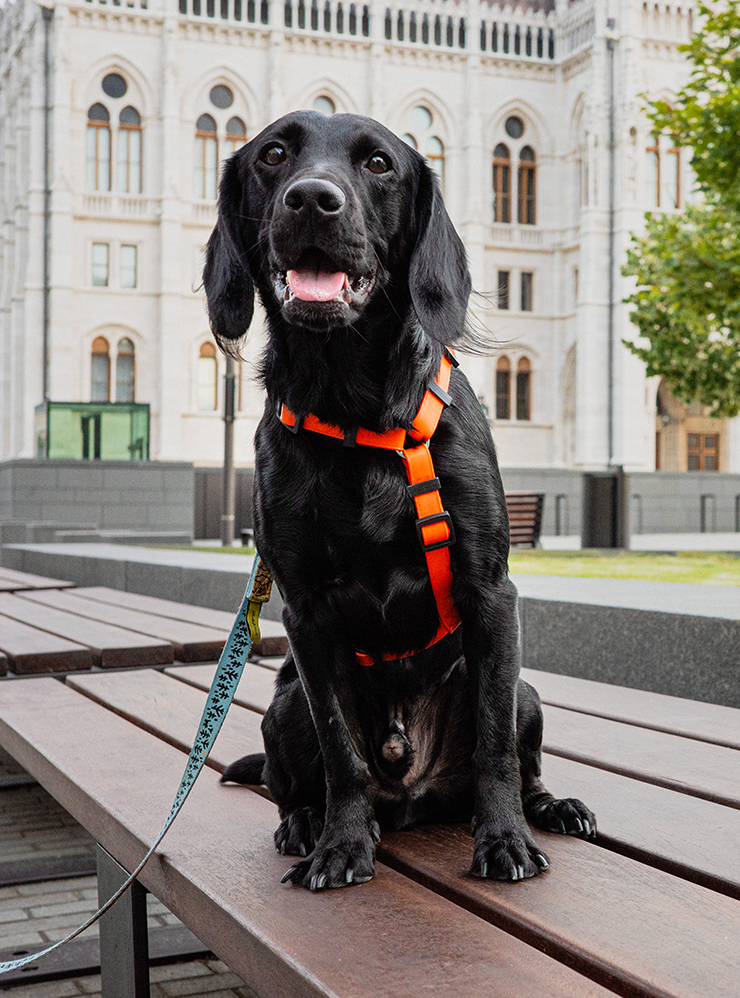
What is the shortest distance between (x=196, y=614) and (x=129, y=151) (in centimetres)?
3566

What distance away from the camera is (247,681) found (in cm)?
341

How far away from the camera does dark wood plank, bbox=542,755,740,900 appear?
1.62 metres

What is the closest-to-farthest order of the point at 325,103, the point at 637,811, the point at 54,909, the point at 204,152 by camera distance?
the point at 637,811
the point at 54,909
the point at 204,152
the point at 325,103

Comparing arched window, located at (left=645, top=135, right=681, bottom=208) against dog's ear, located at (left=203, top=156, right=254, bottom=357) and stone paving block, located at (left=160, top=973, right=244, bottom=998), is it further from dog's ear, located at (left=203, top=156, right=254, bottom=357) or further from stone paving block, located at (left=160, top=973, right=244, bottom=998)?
dog's ear, located at (left=203, top=156, right=254, bottom=357)

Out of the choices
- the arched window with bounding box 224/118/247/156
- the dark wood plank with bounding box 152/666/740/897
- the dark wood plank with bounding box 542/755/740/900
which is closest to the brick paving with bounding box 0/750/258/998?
the dark wood plank with bounding box 152/666/740/897

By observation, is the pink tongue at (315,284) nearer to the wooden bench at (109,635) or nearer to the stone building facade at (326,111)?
the wooden bench at (109,635)

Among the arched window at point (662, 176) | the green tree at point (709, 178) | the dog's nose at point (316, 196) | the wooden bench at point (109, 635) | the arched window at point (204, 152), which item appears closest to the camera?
the dog's nose at point (316, 196)

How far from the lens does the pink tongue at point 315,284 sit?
5.20 feet

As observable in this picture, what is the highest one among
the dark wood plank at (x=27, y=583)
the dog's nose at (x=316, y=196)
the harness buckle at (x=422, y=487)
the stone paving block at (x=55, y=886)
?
A: the dog's nose at (x=316, y=196)

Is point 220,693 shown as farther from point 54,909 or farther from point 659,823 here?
point 54,909

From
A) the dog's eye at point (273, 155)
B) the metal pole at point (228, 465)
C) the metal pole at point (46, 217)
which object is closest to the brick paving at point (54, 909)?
the dog's eye at point (273, 155)

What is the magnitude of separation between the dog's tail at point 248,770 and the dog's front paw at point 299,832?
38 centimetres

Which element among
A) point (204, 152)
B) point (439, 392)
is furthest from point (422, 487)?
point (204, 152)

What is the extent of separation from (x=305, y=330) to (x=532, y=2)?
46.4 m
